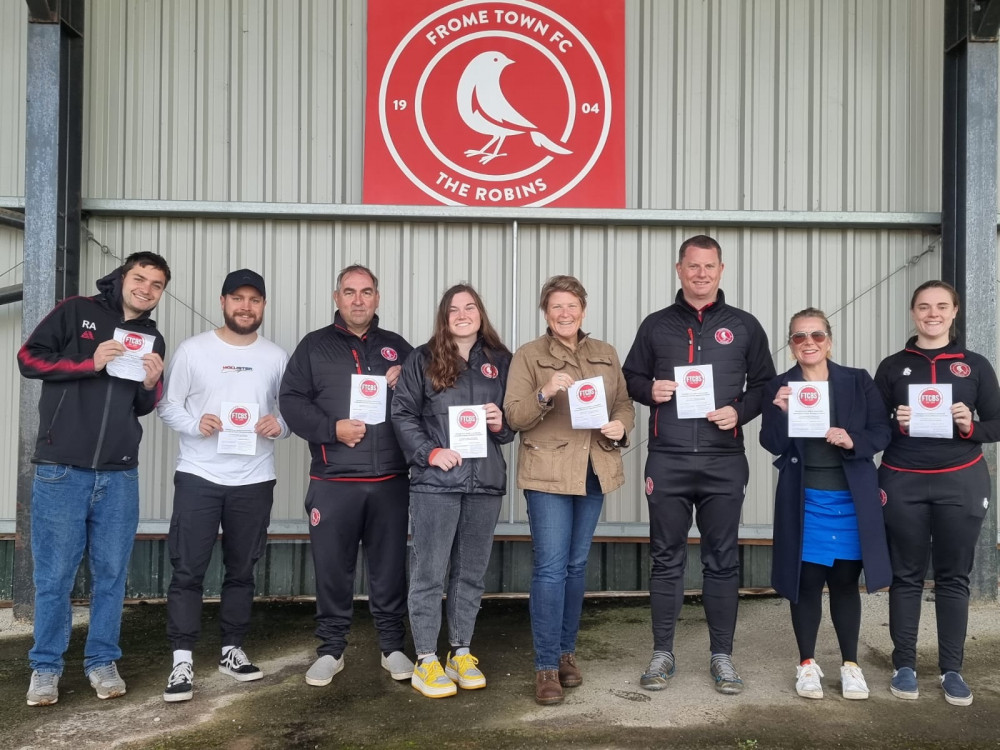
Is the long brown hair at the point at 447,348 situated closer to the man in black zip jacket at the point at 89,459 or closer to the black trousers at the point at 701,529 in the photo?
the black trousers at the point at 701,529

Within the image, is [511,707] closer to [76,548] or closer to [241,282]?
[76,548]

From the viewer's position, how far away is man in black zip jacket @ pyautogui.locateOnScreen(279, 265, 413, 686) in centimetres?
378

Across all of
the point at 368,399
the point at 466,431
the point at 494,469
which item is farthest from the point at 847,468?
the point at 368,399

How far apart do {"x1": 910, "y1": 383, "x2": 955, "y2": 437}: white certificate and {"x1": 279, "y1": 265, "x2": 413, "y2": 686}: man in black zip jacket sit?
224 centimetres

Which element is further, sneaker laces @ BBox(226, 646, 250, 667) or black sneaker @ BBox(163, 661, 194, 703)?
sneaker laces @ BBox(226, 646, 250, 667)

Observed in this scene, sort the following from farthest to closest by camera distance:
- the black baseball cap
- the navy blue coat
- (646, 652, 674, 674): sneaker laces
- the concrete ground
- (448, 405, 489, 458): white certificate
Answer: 1. the black baseball cap
2. (646, 652, 674, 674): sneaker laces
3. (448, 405, 489, 458): white certificate
4. the navy blue coat
5. the concrete ground

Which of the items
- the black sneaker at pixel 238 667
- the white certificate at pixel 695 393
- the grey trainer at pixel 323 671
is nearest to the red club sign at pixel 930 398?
the white certificate at pixel 695 393

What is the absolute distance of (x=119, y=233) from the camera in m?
5.36

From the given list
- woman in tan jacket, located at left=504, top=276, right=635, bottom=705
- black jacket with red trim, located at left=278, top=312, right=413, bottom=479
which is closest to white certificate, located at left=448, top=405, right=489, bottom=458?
woman in tan jacket, located at left=504, top=276, right=635, bottom=705

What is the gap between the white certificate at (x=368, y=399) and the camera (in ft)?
12.4

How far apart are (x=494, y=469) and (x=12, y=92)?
164 inches

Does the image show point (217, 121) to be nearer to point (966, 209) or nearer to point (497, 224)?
point (497, 224)

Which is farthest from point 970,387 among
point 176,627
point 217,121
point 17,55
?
point 17,55

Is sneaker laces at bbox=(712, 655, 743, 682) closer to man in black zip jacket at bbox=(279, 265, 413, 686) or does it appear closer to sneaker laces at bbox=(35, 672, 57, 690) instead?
man in black zip jacket at bbox=(279, 265, 413, 686)
